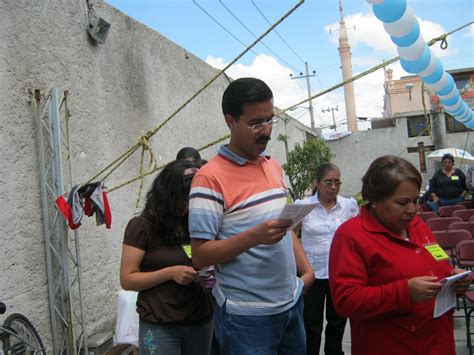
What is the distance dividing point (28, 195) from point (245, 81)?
275 cm

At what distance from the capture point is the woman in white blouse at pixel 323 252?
11.6ft

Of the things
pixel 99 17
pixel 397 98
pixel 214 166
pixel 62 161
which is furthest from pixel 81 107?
pixel 397 98

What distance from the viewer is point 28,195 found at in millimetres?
3834

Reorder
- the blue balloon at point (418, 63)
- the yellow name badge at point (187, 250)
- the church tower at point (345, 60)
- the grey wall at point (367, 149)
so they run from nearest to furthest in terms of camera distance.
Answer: the yellow name badge at point (187, 250), the blue balloon at point (418, 63), the grey wall at point (367, 149), the church tower at point (345, 60)

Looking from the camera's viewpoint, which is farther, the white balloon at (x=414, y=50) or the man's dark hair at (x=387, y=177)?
the white balloon at (x=414, y=50)

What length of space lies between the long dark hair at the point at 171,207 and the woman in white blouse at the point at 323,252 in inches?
53.6

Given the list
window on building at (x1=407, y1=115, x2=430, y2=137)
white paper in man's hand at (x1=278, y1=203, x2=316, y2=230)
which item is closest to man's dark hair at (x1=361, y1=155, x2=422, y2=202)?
white paper in man's hand at (x1=278, y1=203, x2=316, y2=230)

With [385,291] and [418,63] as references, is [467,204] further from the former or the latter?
[385,291]

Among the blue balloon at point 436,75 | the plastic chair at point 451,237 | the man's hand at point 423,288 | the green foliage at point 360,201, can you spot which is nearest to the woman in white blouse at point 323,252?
the green foliage at point 360,201

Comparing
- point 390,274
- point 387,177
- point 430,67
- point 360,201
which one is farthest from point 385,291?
point 360,201

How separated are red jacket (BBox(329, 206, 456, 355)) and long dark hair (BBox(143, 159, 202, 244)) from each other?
79 cm

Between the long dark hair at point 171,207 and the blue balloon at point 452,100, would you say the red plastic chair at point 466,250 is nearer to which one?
the blue balloon at point 452,100

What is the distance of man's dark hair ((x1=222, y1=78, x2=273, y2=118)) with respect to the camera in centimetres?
169

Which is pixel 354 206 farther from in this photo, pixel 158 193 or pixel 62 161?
pixel 62 161
